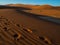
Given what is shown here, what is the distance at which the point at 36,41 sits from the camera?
5422 millimetres

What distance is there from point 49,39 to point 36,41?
0.61 metres

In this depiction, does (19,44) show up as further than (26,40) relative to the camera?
No

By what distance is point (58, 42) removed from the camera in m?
5.54

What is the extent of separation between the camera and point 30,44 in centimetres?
505

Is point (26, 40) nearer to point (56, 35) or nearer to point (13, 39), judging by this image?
point (13, 39)

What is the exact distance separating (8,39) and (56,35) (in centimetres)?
197

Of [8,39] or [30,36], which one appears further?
[30,36]

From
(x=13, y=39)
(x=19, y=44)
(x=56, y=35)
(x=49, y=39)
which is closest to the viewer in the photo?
(x=19, y=44)

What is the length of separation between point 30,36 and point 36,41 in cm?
57

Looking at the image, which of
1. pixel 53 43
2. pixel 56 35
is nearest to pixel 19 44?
pixel 53 43

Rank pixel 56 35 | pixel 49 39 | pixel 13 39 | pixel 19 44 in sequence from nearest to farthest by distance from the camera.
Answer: pixel 19 44 < pixel 13 39 < pixel 49 39 < pixel 56 35

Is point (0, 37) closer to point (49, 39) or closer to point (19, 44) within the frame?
point (19, 44)

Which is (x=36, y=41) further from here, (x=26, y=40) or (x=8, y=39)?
(x=8, y=39)

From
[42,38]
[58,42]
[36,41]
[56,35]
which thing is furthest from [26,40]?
[56,35]
